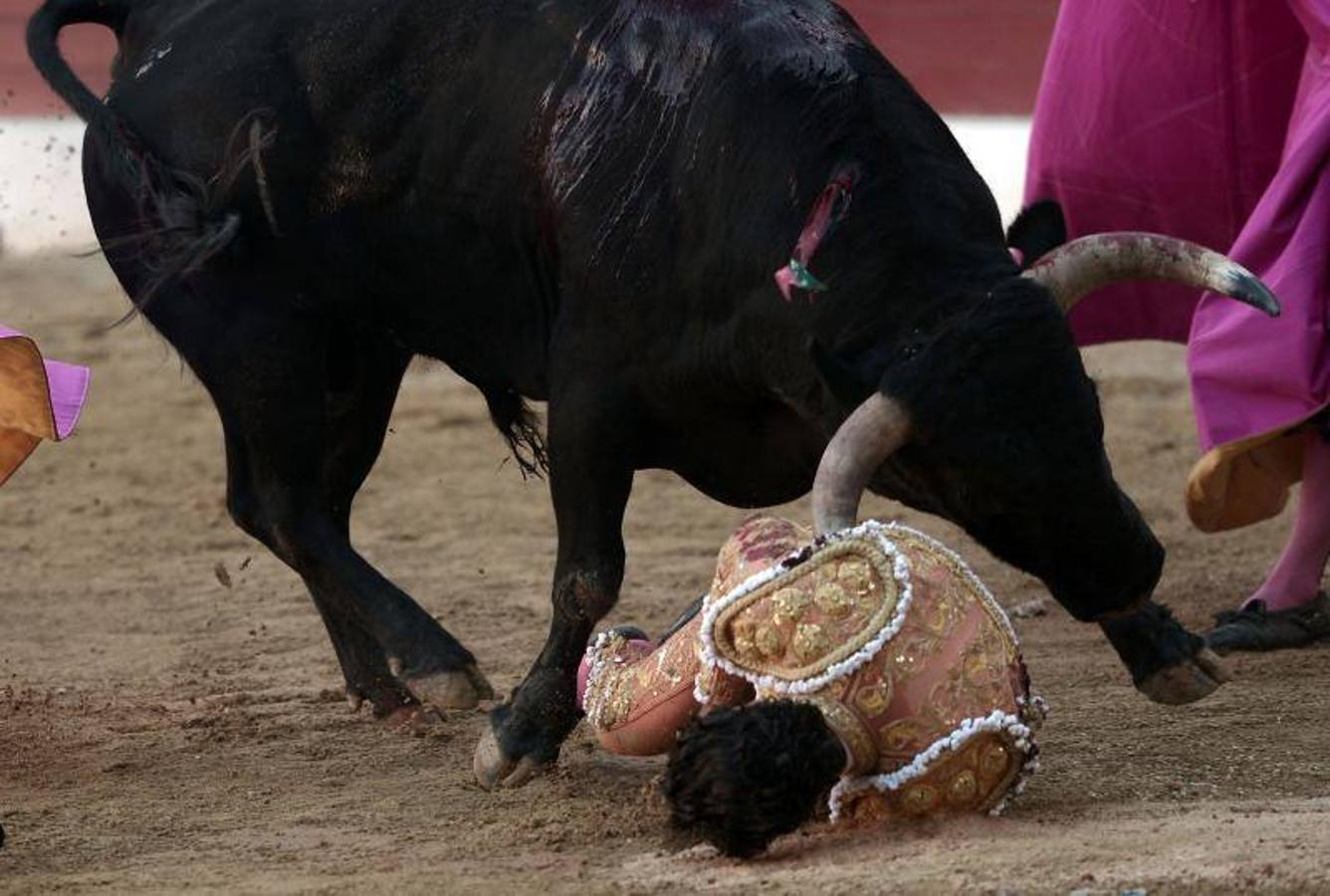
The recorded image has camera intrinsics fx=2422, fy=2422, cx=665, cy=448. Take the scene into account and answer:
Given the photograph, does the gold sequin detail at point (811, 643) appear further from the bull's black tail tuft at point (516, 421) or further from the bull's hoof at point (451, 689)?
the bull's black tail tuft at point (516, 421)

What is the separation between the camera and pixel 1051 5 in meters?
9.94

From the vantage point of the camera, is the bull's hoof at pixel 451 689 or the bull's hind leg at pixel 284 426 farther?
the bull's hind leg at pixel 284 426

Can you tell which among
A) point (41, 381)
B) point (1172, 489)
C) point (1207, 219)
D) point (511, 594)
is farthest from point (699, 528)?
point (41, 381)

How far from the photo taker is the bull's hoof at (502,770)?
11.8 feet

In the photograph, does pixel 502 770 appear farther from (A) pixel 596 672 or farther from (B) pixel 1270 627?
(B) pixel 1270 627

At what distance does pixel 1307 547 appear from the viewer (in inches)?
184

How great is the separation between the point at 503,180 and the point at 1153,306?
172 centimetres

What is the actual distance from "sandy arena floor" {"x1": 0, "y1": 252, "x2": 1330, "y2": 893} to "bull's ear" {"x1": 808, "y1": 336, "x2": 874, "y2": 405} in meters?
0.58

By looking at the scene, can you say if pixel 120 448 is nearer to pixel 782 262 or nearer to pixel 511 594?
pixel 511 594

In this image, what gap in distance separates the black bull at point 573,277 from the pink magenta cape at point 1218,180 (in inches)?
43.8

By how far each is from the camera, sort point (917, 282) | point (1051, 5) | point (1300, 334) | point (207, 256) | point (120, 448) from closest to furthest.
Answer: point (917, 282)
point (207, 256)
point (1300, 334)
point (120, 448)
point (1051, 5)

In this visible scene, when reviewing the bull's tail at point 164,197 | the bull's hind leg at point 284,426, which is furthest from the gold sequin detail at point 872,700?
the bull's tail at point 164,197

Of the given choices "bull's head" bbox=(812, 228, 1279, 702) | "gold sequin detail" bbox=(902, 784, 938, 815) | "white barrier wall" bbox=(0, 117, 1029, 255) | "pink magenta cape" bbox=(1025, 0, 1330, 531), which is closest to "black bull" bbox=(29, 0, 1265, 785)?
"bull's head" bbox=(812, 228, 1279, 702)

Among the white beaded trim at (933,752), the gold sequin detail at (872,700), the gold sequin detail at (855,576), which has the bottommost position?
the white beaded trim at (933,752)
